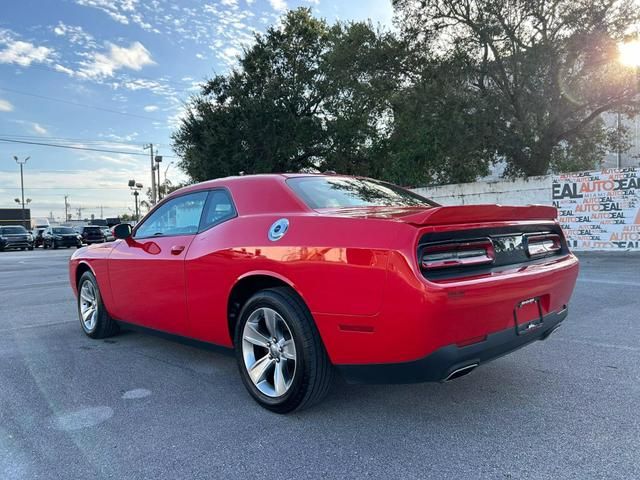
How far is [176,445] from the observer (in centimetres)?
287

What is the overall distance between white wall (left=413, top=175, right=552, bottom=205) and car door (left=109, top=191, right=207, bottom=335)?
484 inches

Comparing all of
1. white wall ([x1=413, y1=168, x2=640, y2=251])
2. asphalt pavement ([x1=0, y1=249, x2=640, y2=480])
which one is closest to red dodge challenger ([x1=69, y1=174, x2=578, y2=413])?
asphalt pavement ([x1=0, y1=249, x2=640, y2=480])

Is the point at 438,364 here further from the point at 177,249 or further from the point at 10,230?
the point at 10,230

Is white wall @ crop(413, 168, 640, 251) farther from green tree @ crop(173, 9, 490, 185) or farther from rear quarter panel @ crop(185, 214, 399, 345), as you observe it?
rear quarter panel @ crop(185, 214, 399, 345)

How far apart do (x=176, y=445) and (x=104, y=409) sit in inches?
32.9

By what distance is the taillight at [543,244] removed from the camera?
11.1 ft

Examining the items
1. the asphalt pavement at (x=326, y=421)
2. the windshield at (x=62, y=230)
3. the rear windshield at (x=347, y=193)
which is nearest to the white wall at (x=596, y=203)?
the asphalt pavement at (x=326, y=421)

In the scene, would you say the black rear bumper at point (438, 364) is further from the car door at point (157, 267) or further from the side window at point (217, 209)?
the car door at point (157, 267)

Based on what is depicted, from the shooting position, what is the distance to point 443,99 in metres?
18.7

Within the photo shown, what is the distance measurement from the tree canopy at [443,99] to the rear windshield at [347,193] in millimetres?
14877

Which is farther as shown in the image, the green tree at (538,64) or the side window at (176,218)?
the green tree at (538,64)

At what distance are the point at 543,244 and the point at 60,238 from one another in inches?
1286

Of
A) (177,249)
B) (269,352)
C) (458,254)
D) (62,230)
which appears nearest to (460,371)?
(458,254)

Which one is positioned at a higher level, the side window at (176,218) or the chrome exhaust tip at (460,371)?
the side window at (176,218)
